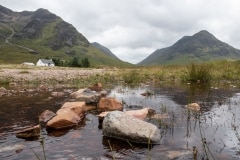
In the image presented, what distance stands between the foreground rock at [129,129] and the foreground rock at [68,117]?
1801mm

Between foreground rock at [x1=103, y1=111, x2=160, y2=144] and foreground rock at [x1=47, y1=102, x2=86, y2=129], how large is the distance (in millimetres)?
1801

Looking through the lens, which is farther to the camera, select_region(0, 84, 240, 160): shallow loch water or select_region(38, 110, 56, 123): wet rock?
select_region(38, 110, 56, 123): wet rock

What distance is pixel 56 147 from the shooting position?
27.7ft

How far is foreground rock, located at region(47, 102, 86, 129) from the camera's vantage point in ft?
34.7

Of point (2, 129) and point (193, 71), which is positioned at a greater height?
point (193, 71)

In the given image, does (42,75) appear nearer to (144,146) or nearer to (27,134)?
(27,134)

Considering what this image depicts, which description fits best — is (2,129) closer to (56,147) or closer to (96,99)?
(56,147)

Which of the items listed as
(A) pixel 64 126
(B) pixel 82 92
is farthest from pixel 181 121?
(B) pixel 82 92

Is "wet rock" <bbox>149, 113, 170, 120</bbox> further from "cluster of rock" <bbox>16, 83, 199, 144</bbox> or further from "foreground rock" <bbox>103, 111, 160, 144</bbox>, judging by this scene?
"foreground rock" <bbox>103, 111, 160, 144</bbox>

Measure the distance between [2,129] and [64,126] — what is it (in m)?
2.11

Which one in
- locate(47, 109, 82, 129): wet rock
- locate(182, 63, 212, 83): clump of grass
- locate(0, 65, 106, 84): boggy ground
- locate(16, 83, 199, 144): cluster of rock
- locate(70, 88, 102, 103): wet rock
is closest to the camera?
locate(16, 83, 199, 144): cluster of rock

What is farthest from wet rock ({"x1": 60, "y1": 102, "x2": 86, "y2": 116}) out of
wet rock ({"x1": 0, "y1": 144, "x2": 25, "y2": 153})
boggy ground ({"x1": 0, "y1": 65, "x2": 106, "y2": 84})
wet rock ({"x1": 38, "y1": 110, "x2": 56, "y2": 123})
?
boggy ground ({"x1": 0, "y1": 65, "x2": 106, "y2": 84})

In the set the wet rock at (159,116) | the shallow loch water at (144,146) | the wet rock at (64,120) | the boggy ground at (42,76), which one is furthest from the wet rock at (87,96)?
the boggy ground at (42,76)

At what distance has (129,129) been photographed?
9.16m
